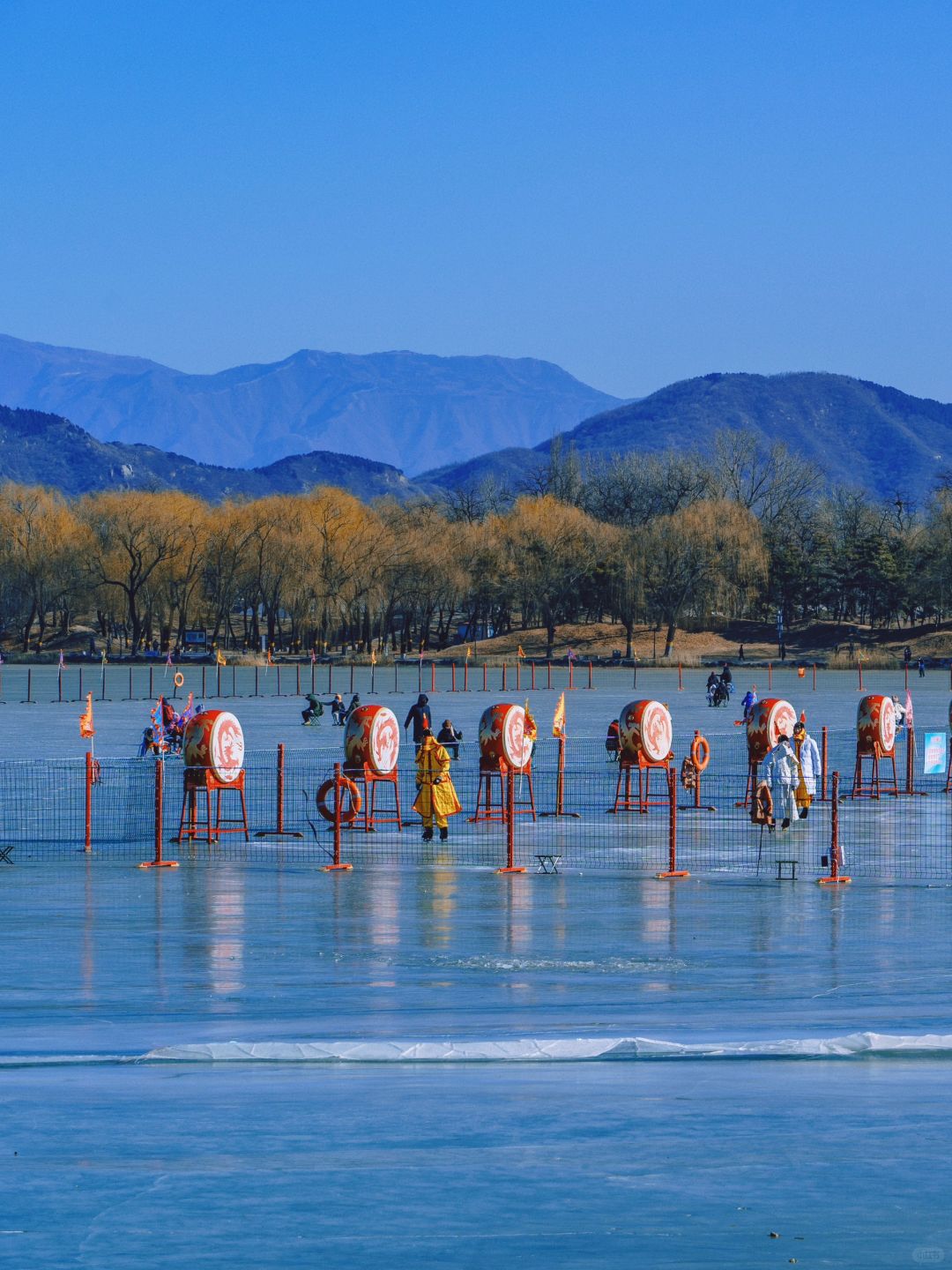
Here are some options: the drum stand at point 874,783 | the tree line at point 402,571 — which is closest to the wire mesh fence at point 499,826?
the drum stand at point 874,783

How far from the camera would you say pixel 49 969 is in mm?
14570

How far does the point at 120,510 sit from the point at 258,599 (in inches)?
495

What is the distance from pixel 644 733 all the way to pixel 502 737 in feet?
9.22

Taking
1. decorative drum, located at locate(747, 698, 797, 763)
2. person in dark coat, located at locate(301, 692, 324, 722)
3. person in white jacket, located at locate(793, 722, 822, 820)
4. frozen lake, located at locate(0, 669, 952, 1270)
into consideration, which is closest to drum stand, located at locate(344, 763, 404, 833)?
frozen lake, located at locate(0, 669, 952, 1270)

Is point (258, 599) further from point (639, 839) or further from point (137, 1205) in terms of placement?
point (137, 1205)

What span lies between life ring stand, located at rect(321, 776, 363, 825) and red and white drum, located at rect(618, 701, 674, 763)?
444 cm

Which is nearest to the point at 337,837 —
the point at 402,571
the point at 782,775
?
the point at 782,775

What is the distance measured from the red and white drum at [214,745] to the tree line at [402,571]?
102m

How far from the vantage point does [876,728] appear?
100 ft

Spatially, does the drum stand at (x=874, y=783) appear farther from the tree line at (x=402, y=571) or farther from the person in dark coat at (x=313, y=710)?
the tree line at (x=402, y=571)

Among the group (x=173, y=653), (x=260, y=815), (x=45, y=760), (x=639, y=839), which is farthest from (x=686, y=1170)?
(x=173, y=653)

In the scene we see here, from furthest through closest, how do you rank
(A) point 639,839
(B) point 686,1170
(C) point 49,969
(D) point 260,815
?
(D) point 260,815
(A) point 639,839
(C) point 49,969
(B) point 686,1170

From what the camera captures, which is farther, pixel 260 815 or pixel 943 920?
pixel 260 815

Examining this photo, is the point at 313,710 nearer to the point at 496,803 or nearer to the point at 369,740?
the point at 496,803
